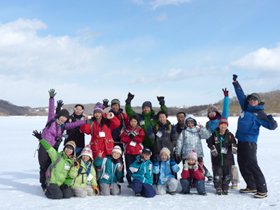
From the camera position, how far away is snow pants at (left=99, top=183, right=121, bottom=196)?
4.43 m

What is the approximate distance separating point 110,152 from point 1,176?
10.3ft

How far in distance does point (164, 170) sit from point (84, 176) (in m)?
1.55

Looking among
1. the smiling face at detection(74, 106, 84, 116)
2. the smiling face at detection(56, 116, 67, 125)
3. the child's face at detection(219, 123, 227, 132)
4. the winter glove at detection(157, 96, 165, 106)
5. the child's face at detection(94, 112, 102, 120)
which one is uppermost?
the winter glove at detection(157, 96, 165, 106)

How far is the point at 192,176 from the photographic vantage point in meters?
4.51

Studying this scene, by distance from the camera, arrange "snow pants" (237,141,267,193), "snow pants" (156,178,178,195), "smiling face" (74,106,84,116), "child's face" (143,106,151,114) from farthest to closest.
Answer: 1. "smiling face" (74,106,84,116)
2. "child's face" (143,106,151,114)
3. "snow pants" (156,178,178,195)
4. "snow pants" (237,141,267,193)

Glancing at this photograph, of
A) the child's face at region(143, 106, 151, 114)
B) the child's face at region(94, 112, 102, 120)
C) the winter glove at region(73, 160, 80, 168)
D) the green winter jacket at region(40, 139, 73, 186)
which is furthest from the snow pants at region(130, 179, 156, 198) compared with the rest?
the child's face at region(143, 106, 151, 114)

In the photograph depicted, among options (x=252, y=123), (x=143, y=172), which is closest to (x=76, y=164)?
(x=143, y=172)

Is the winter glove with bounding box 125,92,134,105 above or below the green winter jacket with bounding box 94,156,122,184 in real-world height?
above

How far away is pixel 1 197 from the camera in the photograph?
4.35 meters

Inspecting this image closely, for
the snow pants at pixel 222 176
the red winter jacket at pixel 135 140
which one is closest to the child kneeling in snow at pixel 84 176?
the red winter jacket at pixel 135 140

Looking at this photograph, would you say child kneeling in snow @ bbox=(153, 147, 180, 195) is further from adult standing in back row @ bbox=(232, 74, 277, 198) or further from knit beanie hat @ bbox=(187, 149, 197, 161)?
adult standing in back row @ bbox=(232, 74, 277, 198)

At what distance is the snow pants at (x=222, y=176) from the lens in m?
4.47

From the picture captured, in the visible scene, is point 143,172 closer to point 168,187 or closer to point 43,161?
point 168,187

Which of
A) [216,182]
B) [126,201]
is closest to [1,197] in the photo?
[126,201]
